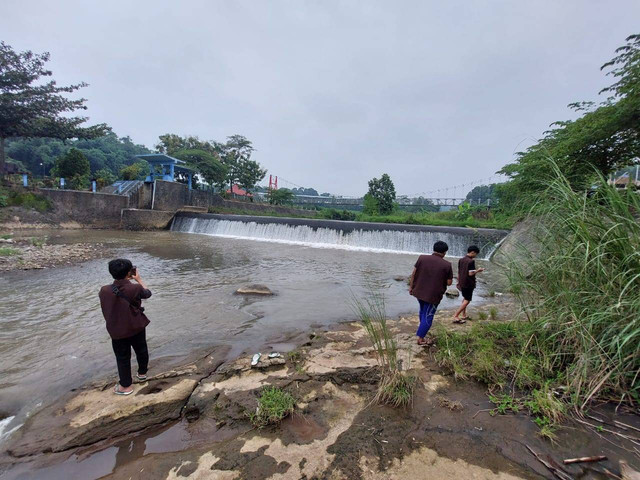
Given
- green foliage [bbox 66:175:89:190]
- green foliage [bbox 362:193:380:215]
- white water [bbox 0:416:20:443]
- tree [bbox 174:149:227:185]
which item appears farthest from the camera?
green foliage [bbox 362:193:380:215]

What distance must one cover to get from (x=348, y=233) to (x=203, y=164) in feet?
60.1

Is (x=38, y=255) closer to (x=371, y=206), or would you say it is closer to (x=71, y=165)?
(x=71, y=165)

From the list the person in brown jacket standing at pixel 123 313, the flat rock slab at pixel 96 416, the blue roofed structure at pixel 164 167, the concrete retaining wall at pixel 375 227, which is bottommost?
the flat rock slab at pixel 96 416

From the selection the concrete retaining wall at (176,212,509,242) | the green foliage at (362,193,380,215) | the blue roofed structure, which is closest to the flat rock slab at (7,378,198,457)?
the concrete retaining wall at (176,212,509,242)

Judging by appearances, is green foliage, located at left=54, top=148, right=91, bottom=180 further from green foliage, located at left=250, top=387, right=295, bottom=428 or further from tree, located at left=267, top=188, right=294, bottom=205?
green foliage, located at left=250, top=387, right=295, bottom=428

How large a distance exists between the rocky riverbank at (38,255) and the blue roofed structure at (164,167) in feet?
45.2

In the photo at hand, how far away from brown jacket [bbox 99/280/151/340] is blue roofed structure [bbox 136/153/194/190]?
2468 cm

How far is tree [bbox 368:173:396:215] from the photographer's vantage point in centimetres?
2869

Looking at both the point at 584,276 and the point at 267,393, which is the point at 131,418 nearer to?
the point at 267,393

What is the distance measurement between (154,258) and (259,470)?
10548mm

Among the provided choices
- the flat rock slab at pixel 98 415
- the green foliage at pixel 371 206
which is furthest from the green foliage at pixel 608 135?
the green foliage at pixel 371 206

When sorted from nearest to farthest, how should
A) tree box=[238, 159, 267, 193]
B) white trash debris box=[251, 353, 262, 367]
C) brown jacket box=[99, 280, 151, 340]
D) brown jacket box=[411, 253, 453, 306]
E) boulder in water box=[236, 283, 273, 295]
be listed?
1. brown jacket box=[99, 280, 151, 340]
2. white trash debris box=[251, 353, 262, 367]
3. brown jacket box=[411, 253, 453, 306]
4. boulder in water box=[236, 283, 273, 295]
5. tree box=[238, 159, 267, 193]

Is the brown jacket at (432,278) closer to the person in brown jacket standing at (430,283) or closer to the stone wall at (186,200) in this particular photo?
the person in brown jacket standing at (430,283)

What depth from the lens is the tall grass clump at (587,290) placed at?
90.1 inches
